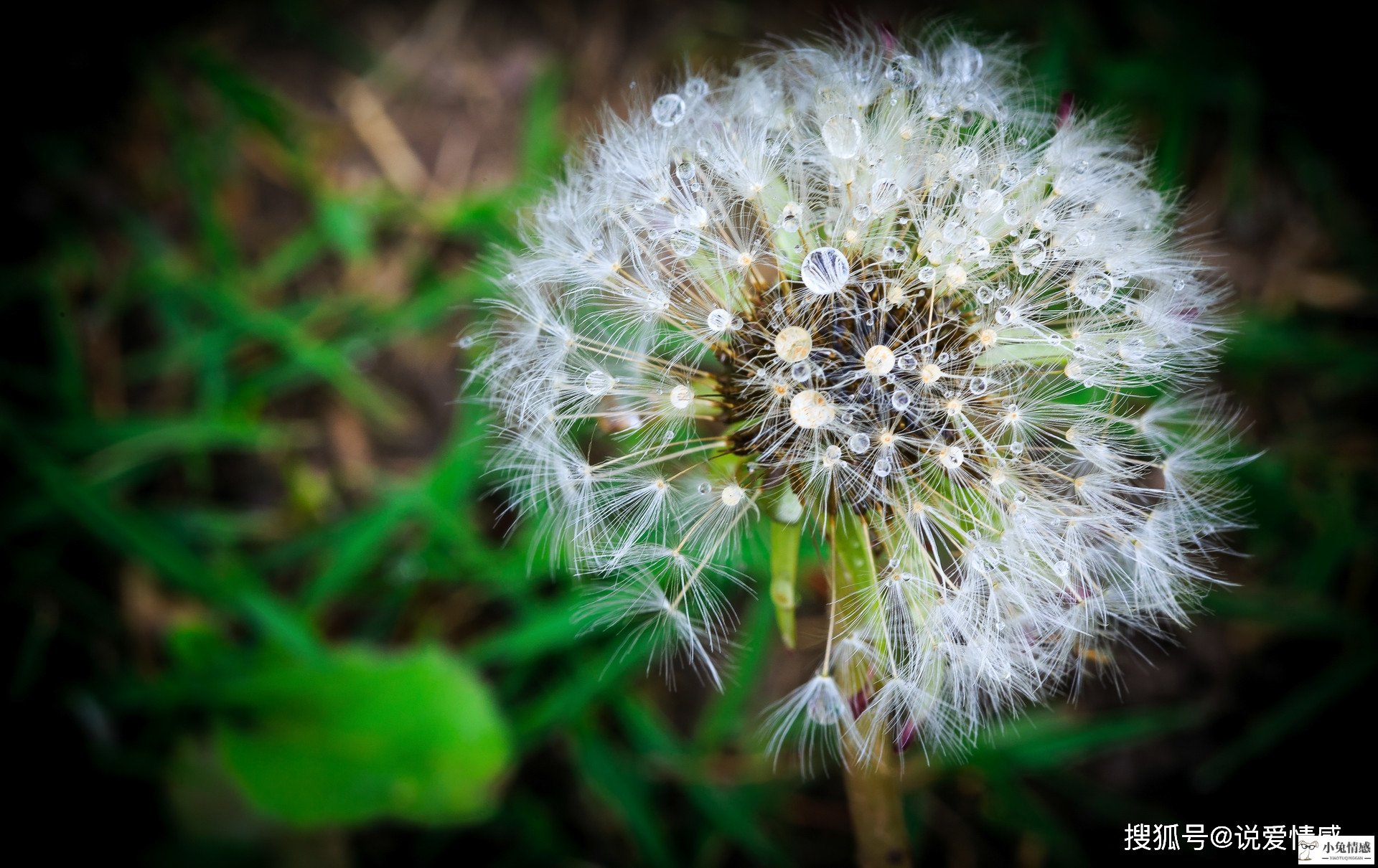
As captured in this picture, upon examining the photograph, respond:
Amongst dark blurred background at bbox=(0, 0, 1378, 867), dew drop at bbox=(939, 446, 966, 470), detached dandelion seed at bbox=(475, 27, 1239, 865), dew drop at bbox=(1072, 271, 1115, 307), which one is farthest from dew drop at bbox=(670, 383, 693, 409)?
dark blurred background at bbox=(0, 0, 1378, 867)

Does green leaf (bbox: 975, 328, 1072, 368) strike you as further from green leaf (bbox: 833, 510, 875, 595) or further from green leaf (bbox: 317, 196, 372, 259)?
green leaf (bbox: 317, 196, 372, 259)

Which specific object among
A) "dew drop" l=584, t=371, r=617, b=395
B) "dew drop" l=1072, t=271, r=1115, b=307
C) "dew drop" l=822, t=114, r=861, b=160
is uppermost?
"dew drop" l=822, t=114, r=861, b=160

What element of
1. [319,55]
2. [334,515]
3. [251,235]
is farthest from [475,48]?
[334,515]

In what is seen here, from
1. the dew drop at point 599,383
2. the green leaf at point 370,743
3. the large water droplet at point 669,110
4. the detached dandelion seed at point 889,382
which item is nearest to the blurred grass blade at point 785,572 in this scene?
the detached dandelion seed at point 889,382

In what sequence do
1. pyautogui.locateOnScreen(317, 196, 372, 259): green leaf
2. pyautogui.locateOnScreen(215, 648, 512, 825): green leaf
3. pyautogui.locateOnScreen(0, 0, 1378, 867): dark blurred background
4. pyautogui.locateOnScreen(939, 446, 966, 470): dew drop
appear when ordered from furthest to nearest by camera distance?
pyautogui.locateOnScreen(317, 196, 372, 259): green leaf < pyautogui.locateOnScreen(0, 0, 1378, 867): dark blurred background < pyautogui.locateOnScreen(215, 648, 512, 825): green leaf < pyautogui.locateOnScreen(939, 446, 966, 470): dew drop

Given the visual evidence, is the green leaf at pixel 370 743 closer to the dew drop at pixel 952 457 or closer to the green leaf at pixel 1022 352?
the dew drop at pixel 952 457

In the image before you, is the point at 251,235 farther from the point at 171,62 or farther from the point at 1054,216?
the point at 1054,216

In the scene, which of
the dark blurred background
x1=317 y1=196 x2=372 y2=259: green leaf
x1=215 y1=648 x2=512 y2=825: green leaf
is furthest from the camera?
x1=317 y1=196 x2=372 y2=259: green leaf
